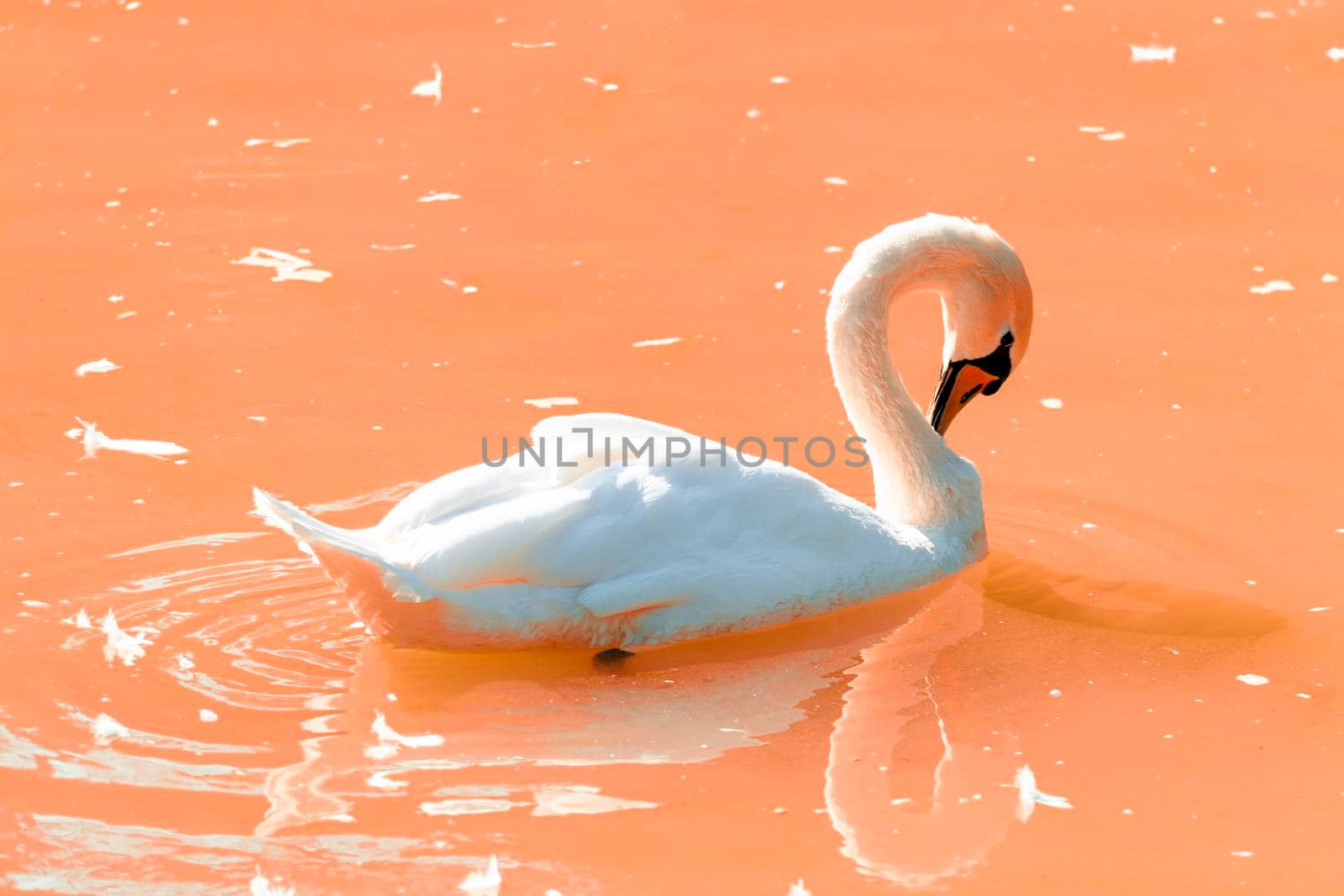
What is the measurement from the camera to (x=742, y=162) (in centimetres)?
1005

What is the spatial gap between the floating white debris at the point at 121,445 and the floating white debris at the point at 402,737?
7.34 feet

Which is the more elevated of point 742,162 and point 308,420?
point 742,162

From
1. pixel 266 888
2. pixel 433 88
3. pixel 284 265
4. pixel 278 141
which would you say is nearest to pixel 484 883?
pixel 266 888

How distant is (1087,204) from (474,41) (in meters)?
4.03

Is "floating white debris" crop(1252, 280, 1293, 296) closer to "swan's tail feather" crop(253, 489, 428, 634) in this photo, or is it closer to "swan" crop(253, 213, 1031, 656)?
"swan" crop(253, 213, 1031, 656)

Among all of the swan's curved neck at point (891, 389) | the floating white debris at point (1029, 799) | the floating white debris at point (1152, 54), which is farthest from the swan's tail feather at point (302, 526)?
the floating white debris at point (1152, 54)

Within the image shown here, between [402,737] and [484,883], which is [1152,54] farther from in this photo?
[484,883]

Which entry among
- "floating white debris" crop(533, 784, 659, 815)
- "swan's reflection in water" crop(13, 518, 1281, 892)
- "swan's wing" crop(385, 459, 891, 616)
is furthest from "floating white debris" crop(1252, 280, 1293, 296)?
"floating white debris" crop(533, 784, 659, 815)

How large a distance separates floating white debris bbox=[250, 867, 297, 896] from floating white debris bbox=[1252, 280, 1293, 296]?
596cm

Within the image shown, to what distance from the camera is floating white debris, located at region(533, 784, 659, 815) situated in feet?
15.1

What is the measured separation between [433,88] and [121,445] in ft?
14.8

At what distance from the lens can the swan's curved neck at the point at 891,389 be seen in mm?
6156

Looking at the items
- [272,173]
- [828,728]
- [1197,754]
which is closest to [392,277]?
[272,173]

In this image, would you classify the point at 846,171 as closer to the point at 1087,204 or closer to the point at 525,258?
the point at 1087,204
